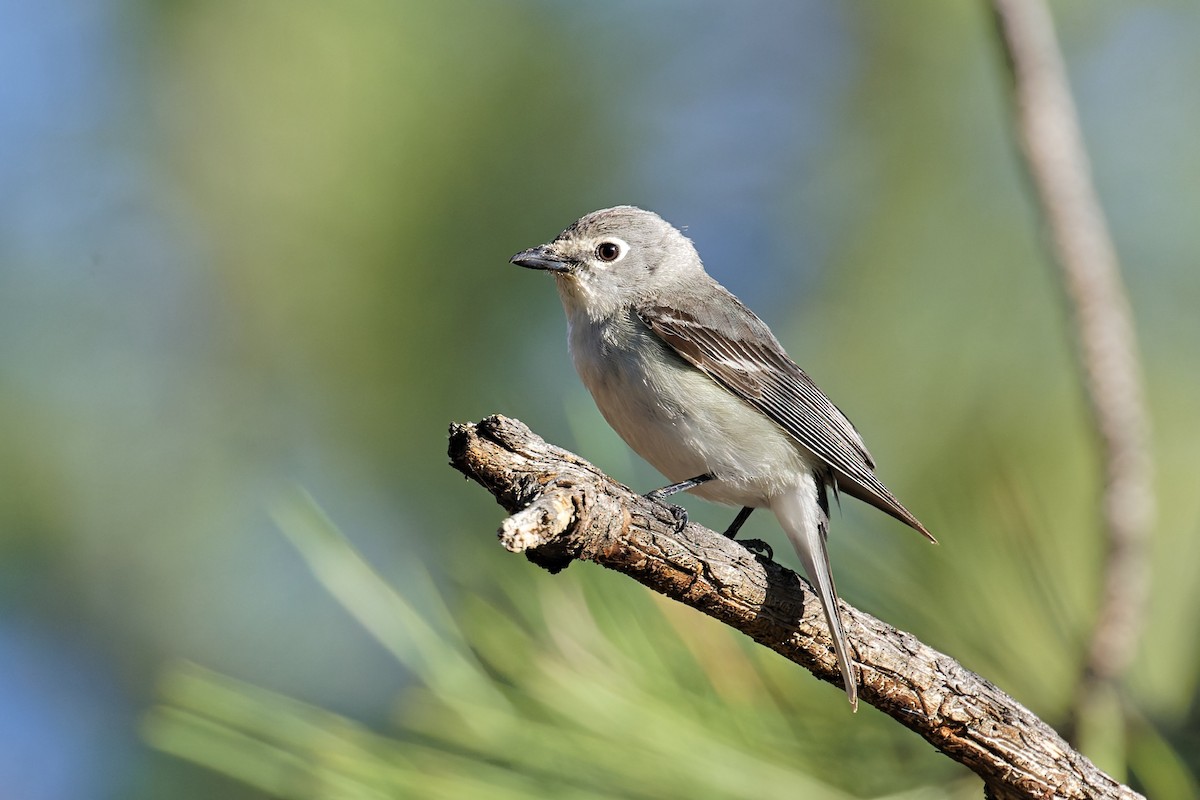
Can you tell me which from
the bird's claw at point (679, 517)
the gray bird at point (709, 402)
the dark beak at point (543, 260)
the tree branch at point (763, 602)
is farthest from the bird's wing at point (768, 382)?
the bird's claw at point (679, 517)

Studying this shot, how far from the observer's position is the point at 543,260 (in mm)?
3518

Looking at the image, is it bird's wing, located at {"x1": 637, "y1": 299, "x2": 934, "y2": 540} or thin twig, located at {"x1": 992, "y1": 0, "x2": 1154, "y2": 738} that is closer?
thin twig, located at {"x1": 992, "y1": 0, "x2": 1154, "y2": 738}

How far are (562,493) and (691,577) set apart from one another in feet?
1.39

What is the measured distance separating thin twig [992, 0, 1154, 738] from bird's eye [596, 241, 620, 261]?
4.73 ft

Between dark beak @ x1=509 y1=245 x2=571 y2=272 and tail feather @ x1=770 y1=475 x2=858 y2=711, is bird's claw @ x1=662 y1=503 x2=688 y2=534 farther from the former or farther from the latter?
dark beak @ x1=509 y1=245 x2=571 y2=272

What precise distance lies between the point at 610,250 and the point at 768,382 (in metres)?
0.68

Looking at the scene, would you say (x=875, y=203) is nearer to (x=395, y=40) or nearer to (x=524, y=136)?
(x=524, y=136)

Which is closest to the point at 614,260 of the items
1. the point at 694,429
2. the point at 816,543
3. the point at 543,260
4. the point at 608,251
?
the point at 608,251

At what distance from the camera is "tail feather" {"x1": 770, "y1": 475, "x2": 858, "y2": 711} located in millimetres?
2322

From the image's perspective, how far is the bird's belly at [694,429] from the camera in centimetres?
317

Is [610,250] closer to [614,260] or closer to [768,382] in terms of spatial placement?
[614,260]

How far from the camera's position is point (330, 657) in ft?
15.0

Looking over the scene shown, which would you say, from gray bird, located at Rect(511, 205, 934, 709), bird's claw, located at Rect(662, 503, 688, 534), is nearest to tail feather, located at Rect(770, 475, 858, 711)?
gray bird, located at Rect(511, 205, 934, 709)

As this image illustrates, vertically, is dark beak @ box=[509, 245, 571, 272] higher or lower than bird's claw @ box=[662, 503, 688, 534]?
higher
